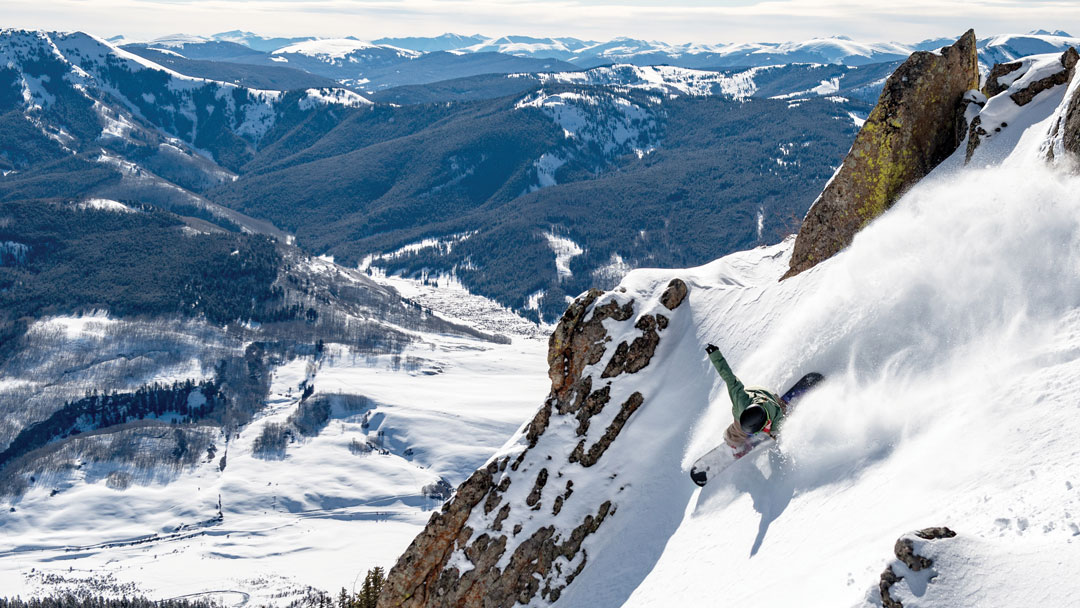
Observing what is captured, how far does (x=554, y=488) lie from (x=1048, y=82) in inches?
1103

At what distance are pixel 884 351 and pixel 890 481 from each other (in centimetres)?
650

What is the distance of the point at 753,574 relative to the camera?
67.4 ft

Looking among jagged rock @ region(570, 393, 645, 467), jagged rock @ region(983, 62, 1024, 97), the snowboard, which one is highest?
jagged rock @ region(983, 62, 1024, 97)

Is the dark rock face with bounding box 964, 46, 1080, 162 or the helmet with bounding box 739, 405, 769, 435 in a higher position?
the dark rock face with bounding box 964, 46, 1080, 162

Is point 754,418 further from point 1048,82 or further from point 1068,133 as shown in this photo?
point 1048,82

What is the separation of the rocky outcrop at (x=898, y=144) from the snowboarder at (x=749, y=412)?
1164 cm

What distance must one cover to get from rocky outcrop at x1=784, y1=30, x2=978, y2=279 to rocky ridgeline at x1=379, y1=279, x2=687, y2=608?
7.99 metres

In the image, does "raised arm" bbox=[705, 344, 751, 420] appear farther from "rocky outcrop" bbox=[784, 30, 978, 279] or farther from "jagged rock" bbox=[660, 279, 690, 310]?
"rocky outcrop" bbox=[784, 30, 978, 279]

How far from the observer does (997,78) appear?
3531cm

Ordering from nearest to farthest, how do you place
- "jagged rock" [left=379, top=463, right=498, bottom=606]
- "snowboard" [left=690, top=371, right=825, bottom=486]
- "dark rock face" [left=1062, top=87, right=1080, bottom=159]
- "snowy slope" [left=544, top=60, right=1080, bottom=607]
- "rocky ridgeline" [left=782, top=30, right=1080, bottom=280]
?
"snowy slope" [left=544, top=60, right=1080, bottom=607] < "dark rock face" [left=1062, top=87, right=1080, bottom=159] < "snowboard" [left=690, top=371, right=825, bottom=486] < "jagged rock" [left=379, top=463, right=498, bottom=606] < "rocky ridgeline" [left=782, top=30, right=1080, bottom=280]

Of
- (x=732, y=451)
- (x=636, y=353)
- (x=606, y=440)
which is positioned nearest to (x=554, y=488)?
(x=606, y=440)

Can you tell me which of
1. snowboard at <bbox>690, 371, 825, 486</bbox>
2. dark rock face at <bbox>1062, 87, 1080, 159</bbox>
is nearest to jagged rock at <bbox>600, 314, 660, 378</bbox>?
snowboard at <bbox>690, 371, 825, 486</bbox>

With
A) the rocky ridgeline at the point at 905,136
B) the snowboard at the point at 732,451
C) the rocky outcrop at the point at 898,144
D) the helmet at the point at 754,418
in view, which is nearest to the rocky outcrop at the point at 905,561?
the helmet at the point at 754,418

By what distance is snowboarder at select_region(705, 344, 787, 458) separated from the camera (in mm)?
24750
